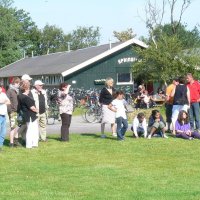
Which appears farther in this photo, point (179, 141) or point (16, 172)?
point (179, 141)

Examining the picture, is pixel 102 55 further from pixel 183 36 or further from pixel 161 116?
pixel 161 116

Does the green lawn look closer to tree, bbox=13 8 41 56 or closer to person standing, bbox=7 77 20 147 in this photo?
person standing, bbox=7 77 20 147

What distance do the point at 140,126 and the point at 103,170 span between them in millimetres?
5867

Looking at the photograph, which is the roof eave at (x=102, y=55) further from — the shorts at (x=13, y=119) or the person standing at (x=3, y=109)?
the person standing at (x=3, y=109)

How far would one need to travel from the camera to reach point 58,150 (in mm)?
14391

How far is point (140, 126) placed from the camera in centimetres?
1695

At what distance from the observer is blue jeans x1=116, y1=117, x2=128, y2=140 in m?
16.2

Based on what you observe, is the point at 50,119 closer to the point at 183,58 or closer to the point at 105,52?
the point at 183,58

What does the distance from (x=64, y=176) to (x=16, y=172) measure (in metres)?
1.13

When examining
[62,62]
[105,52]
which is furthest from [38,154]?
[62,62]

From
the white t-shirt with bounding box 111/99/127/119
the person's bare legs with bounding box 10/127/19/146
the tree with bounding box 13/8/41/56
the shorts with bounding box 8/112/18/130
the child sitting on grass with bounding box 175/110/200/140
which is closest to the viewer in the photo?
the person's bare legs with bounding box 10/127/19/146

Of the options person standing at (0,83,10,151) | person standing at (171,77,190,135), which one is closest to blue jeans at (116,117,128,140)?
person standing at (171,77,190,135)

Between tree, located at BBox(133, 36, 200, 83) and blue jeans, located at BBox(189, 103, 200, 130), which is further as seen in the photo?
tree, located at BBox(133, 36, 200, 83)

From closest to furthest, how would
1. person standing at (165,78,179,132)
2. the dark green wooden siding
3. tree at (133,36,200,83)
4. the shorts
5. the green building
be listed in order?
1. the shorts
2. person standing at (165,78,179,132)
3. tree at (133,36,200,83)
4. the green building
5. the dark green wooden siding
